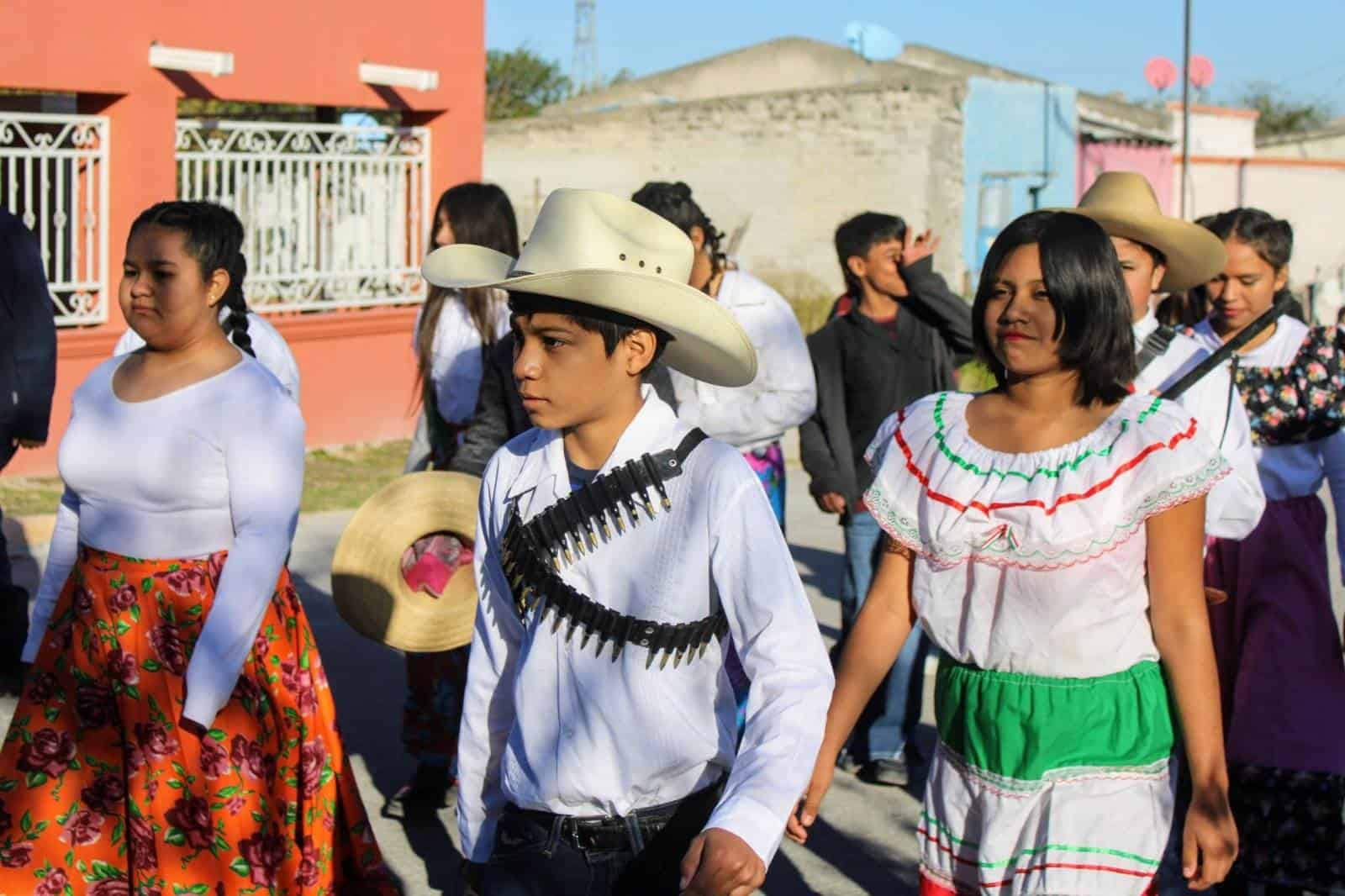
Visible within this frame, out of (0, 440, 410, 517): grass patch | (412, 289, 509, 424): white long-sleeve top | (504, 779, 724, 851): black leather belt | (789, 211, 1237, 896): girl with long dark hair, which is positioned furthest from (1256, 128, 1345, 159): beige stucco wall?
(504, 779, 724, 851): black leather belt

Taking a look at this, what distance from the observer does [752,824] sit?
2.71 meters

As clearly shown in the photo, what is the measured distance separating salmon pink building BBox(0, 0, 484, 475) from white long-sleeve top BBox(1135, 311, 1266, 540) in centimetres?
851

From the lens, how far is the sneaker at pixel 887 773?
20.6 feet

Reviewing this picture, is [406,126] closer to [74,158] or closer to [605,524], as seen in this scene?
[74,158]

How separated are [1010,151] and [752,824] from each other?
87.2 ft

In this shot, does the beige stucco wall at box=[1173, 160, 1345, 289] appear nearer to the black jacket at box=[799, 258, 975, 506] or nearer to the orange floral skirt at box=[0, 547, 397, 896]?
the black jacket at box=[799, 258, 975, 506]

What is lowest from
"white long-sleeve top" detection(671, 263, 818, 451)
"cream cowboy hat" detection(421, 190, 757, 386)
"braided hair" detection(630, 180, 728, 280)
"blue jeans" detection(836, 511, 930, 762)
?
"blue jeans" detection(836, 511, 930, 762)

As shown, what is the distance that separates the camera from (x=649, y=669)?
9.75 ft

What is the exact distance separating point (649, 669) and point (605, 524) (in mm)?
254

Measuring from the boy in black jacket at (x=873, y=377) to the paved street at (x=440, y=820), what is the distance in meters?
0.32

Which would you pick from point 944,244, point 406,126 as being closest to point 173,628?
point 406,126

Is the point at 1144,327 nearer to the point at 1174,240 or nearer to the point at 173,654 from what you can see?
the point at 1174,240

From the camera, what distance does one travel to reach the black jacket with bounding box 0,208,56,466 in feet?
20.8

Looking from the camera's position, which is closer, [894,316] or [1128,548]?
[1128,548]
